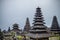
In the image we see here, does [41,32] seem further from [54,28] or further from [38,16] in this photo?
[54,28]

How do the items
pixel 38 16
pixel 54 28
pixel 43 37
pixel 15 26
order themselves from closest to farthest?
1. pixel 43 37
2. pixel 38 16
3. pixel 54 28
4. pixel 15 26

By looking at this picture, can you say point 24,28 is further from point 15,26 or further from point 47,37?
point 47,37

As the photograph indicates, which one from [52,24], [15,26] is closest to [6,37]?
[15,26]

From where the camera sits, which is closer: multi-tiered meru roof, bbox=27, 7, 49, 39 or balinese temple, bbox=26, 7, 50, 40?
balinese temple, bbox=26, 7, 50, 40

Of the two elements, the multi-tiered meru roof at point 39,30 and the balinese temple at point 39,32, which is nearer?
the balinese temple at point 39,32

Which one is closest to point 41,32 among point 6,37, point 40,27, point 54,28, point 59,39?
point 40,27

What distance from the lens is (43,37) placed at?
988 cm

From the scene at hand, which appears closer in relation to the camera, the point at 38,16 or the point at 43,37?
the point at 43,37

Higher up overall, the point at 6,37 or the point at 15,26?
the point at 15,26

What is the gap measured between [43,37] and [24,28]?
26.4 ft

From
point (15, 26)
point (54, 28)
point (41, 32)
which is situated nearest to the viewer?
point (41, 32)

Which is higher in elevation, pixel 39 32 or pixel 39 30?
pixel 39 30

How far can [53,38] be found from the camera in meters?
10.9

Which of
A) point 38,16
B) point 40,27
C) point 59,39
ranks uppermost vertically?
point 38,16
